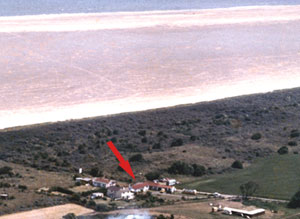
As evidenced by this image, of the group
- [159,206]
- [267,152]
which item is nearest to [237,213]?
[159,206]

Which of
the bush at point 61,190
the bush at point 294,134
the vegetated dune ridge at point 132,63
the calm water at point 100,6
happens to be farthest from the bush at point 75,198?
the calm water at point 100,6

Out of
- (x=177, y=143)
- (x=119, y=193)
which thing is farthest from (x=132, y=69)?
(x=119, y=193)

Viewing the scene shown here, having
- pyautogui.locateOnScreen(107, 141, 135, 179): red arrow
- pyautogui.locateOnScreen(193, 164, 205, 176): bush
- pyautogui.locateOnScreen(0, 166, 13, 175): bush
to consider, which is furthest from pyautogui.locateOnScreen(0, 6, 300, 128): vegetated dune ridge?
pyautogui.locateOnScreen(193, 164, 205, 176): bush

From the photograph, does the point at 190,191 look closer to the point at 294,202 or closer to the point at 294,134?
the point at 294,202

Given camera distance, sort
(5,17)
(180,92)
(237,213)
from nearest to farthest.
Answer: (237,213) < (180,92) < (5,17)

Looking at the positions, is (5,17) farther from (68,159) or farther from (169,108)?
(68,159)

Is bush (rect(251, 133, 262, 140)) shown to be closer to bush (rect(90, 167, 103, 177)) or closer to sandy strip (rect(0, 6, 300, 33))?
bush (rect(90, 167, 103, 177))

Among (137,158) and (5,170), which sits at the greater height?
(5,170)

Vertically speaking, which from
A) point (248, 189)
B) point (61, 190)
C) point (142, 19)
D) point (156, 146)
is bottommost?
point (248, 189)
